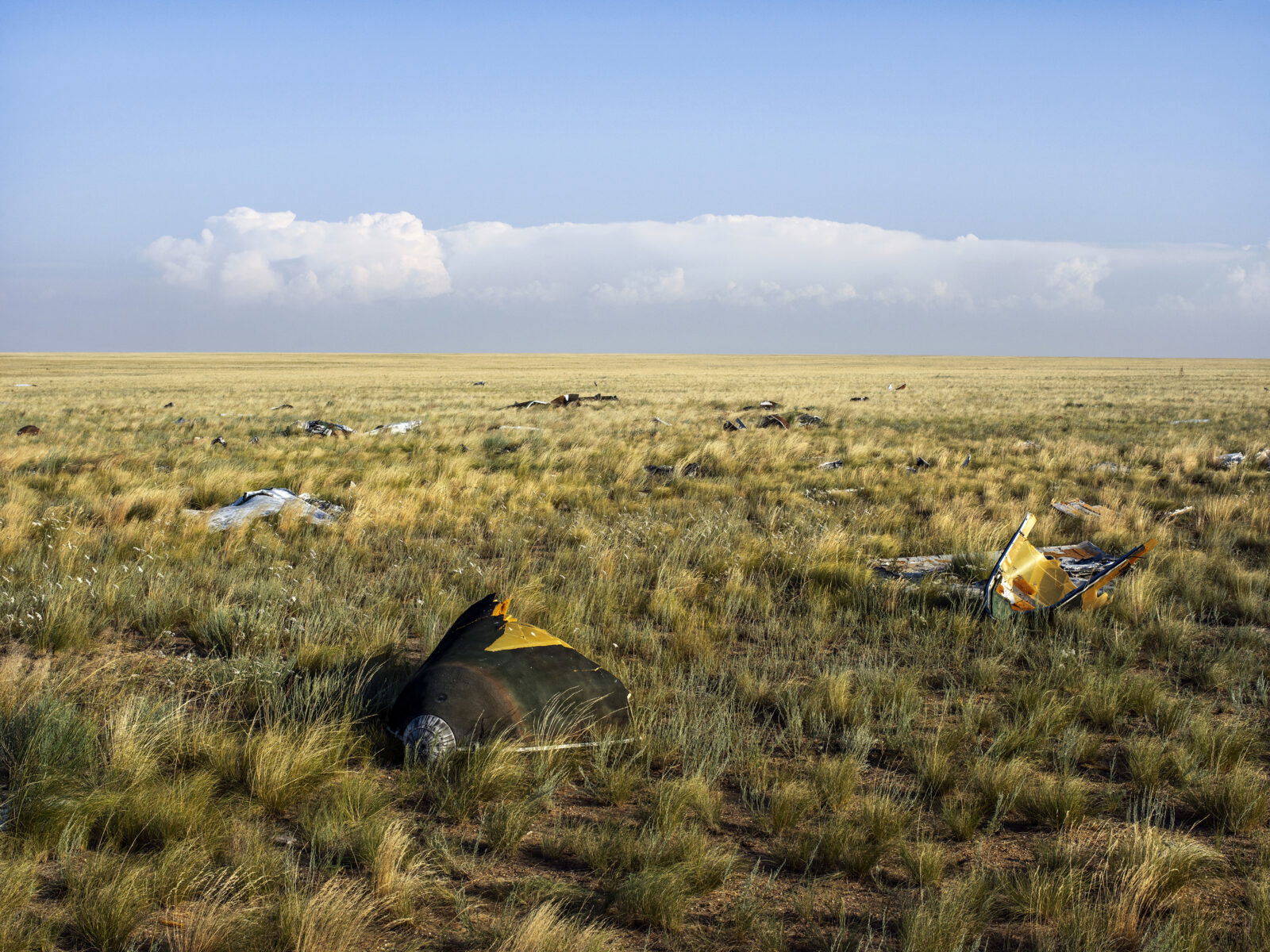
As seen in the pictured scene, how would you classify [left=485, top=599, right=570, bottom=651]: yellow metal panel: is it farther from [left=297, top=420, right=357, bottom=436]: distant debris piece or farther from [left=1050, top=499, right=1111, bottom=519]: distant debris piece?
[left=297, top=420, right=357, bottom=436]: distant debris piece

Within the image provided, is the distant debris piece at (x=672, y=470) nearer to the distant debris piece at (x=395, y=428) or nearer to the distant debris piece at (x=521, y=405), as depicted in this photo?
the distant debris piece at (x=395, y=428)

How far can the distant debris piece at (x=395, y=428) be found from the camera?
1928 centimetres

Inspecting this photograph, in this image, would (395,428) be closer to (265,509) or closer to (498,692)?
(265,509)

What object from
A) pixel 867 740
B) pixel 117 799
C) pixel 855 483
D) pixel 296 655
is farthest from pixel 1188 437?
pixel 117 799

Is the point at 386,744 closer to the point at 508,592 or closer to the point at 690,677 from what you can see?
the point at 690,677

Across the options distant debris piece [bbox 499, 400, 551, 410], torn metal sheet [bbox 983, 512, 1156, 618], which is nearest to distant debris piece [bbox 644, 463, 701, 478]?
torn metal sheet [bbox 983, 512, 1156, 618]

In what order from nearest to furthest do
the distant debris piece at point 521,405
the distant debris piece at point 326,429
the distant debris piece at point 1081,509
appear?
the distant debris piece at point 1081,509 < the distant debris piece at point 326,429 < the distant debris piece at point 521,405

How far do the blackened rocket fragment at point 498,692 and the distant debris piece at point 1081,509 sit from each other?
7.79 m

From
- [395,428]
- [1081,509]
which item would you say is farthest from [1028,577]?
[395,428]

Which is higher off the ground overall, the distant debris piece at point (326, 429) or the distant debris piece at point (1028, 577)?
the distant debris piece at point (326, 429)

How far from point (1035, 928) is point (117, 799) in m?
3.30

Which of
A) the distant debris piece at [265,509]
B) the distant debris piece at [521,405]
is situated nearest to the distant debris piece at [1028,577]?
the distant debris piece at [265,509]

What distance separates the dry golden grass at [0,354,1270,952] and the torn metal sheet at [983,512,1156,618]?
0.16m

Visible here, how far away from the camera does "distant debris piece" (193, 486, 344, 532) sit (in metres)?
8.60
